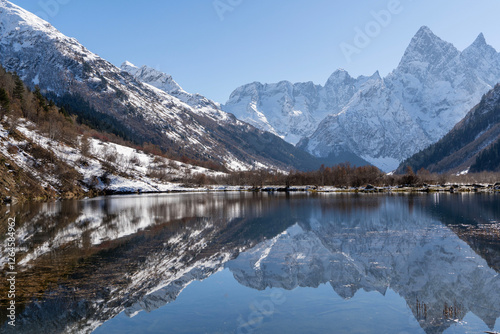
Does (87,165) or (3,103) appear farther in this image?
(87,165)

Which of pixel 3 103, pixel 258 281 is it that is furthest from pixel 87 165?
pixel 258 281

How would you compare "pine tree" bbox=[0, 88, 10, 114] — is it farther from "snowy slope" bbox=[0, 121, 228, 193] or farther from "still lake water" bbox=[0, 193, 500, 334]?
"still lake water" bbox=[0, 193, 500, 334]

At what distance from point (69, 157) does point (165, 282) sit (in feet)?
458

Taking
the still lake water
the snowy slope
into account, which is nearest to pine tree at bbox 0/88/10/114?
the snowy slope

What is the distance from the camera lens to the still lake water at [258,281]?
1680cm

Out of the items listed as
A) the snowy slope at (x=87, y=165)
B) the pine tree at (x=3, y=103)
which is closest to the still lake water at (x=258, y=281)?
the snowy slope at (x=87, y=165)

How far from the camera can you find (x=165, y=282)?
75.2 ft

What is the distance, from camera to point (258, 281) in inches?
944

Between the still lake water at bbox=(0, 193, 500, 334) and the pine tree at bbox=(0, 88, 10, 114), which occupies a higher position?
the pine tree at bbox=(0, 88, 10, 114)

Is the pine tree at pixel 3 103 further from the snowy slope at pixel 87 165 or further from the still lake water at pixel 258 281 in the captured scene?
the still lake water at pixel 258 281

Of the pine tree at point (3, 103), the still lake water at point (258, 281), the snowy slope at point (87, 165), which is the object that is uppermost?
the pine tree at point (3, 103)

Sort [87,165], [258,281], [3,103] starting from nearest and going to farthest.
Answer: [258,281], [3,103], [87,165]

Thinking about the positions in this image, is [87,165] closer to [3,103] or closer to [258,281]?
[3,103]

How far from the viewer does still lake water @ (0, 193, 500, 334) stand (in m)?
16.8
